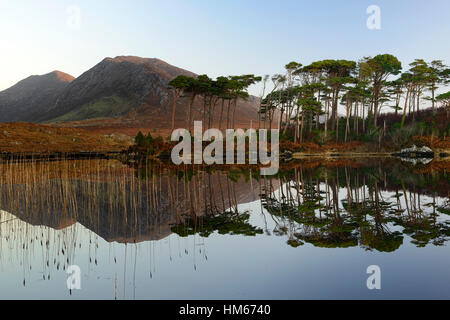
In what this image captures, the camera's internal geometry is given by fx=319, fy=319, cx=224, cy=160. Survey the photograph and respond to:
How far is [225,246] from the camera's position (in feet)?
18.7

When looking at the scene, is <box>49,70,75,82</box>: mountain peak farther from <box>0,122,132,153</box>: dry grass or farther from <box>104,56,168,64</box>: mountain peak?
<box>0,122,132,153</box>: dry grass

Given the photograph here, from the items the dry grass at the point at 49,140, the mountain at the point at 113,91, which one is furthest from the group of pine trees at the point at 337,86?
the mountain at the point at 113,91

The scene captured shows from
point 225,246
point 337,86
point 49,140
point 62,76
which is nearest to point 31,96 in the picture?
point 62,76

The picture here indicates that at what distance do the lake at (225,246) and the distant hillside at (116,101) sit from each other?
7721 centimetres

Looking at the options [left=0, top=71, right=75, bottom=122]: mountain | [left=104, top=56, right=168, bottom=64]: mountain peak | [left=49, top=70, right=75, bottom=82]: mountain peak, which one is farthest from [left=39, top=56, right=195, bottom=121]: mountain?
[left=49, top=70, right=75, bottom=82]: mountain peak

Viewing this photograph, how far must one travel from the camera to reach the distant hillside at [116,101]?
101 metres

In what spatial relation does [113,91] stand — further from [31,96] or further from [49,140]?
[49,140]

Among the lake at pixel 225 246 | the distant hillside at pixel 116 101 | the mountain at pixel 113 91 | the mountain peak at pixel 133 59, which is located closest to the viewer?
the lake at pixel 225 246

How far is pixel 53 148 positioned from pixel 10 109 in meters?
147

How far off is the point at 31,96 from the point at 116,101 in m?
75.0

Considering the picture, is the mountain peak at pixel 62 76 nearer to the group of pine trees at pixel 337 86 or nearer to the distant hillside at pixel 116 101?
the distant hillside at pixel 116 101

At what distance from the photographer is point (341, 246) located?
5535 mm
